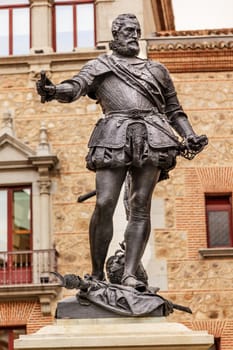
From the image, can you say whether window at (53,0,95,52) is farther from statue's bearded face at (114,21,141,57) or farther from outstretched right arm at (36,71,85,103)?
outstretched right arm at (36,71,85,103)

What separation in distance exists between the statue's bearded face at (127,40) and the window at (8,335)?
12.8 m

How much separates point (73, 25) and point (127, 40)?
13702 mm

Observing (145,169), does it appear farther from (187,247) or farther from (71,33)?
(71,33)

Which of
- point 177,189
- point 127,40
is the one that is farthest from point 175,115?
point 177,189

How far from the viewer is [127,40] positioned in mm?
7359

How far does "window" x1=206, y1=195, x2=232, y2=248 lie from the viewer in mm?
19859

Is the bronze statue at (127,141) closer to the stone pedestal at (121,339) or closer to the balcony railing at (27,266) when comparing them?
the stone pedestal at (121,339)

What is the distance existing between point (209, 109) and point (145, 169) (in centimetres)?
1326

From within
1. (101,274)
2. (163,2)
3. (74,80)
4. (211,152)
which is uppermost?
(163,2)

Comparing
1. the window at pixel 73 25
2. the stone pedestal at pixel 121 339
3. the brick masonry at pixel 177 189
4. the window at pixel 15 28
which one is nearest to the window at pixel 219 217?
the brick masonry at pixel 177 189

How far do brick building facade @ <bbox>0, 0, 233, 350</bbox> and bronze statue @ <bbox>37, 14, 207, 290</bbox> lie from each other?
1160cm

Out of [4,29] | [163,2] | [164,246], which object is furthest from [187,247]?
[163,2]

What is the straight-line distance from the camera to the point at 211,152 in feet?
65.8

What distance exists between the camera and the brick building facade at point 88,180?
758 inches
